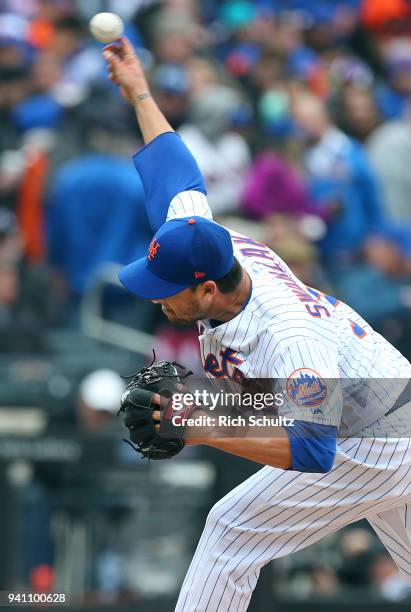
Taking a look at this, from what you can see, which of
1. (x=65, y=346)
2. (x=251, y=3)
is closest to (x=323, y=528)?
(x=65, y=346)

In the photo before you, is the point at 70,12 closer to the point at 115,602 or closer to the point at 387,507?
the point at 115,602

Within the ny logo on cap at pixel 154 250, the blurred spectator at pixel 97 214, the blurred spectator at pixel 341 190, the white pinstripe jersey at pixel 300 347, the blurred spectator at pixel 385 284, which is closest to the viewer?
the white pinstripe jersey at pixel 300 347

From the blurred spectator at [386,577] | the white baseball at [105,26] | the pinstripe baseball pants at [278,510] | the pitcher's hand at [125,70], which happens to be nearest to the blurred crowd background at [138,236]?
the blurred spectator at [386,577]

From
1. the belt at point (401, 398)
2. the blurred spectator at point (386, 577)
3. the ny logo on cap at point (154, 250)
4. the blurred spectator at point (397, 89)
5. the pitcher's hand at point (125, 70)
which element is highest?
the pitcher's hand at point (125, 70)

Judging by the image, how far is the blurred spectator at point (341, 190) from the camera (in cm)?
876

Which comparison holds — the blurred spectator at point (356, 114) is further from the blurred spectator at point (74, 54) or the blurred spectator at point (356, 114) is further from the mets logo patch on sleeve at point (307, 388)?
the mets logo patch on sleeve at point (307, 388)

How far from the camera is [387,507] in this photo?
4484 millimetres

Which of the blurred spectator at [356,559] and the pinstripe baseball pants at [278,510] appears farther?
the blurred spectator at [356,559]

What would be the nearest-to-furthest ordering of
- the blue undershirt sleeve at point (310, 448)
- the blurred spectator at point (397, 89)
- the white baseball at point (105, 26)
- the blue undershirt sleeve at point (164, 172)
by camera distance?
the blue undershirt sleeve at point (310, 448) < the blue undershirt sleeve at point (164, 172) < the white baseball at point (105, 26) < the blurred spectator at point (397, 89)

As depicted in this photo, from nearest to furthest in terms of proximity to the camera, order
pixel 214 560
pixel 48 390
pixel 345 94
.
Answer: pixel 214 560, pixel 48 390, pixel 345 94

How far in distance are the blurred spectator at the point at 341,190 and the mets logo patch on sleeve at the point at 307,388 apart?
4719 mm

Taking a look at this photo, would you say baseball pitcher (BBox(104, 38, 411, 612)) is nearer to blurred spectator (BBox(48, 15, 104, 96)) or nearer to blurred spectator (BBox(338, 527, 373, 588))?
blurred spectator (BBox(338, 527, 373, 588))

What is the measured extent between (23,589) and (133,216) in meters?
2.41

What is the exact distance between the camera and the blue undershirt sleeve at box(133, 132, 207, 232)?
467cm
